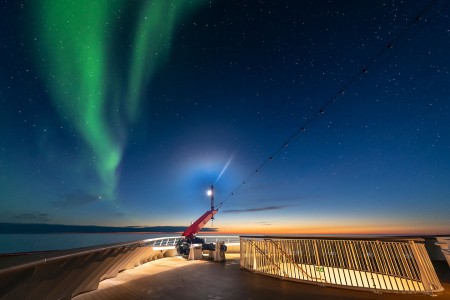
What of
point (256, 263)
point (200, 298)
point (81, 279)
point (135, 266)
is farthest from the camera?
point (135, 266)

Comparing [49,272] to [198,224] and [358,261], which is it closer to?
[358,261]

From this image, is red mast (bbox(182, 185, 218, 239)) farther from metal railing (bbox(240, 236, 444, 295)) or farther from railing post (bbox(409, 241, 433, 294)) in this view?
railing post (bbox(409, 241, 433, 294))

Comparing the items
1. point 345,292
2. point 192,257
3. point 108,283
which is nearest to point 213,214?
point 192,257

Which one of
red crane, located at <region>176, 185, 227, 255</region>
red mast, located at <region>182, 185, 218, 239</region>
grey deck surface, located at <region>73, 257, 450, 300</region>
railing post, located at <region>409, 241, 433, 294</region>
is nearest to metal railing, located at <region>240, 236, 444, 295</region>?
railing post, located at <region>409, 241, 433, 294</region>

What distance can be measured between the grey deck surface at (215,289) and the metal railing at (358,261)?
1.40 feet

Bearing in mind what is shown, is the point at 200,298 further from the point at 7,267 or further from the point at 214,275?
the point at 7,267

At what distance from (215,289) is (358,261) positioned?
5.80 metres

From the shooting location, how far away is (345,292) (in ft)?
21.6

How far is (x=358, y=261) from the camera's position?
8570 millimetres

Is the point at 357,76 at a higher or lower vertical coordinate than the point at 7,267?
higher

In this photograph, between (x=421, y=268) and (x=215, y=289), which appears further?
(x=215, y=289)

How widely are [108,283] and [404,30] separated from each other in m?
12.6

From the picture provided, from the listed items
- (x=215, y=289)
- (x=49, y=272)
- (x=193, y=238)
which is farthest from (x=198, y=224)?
(x=49, y=272)

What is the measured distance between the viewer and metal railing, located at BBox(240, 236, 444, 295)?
661cm
